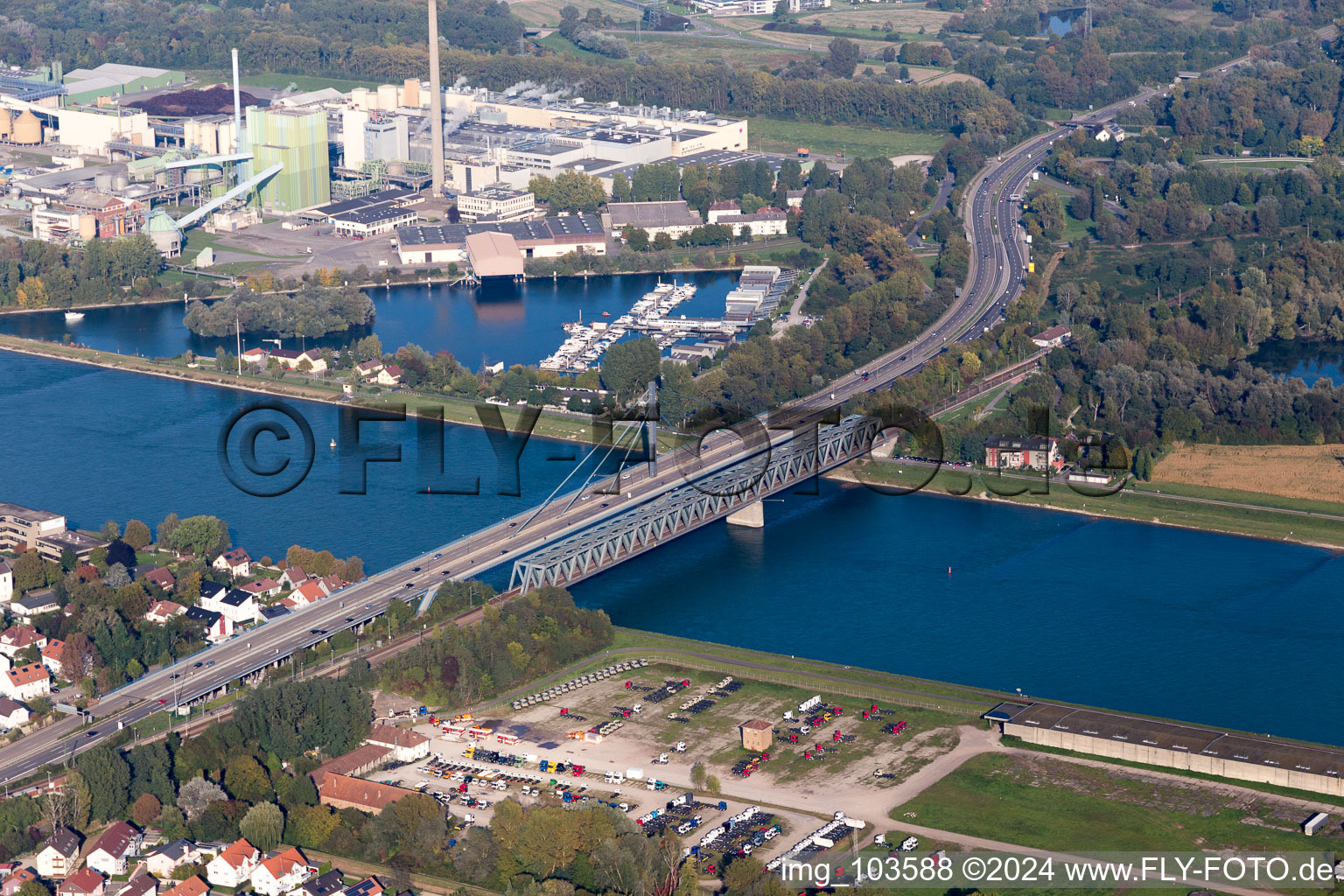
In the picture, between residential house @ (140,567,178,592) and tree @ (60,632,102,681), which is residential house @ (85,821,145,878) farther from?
residential house @ (140,567,178,592)

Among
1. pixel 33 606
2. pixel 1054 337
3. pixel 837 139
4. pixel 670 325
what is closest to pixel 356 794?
pixel 33 606

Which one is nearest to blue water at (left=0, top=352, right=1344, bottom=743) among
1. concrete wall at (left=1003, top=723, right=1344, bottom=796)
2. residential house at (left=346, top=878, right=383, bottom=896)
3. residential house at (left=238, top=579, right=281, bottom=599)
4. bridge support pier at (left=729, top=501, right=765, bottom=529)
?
bridge support pier at (left=729, top=501, right=765, bottom=529)

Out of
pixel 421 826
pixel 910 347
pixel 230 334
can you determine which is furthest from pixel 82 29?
pixel 421 826

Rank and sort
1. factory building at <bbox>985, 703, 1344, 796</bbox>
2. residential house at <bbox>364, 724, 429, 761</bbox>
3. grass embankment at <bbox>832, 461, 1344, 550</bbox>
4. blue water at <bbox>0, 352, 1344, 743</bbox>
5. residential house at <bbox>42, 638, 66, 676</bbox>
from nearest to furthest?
1. factory building at <bbox>985, 703, 1344, 796</bbox>
2. residential house at <bbox>364, 724, 429, 761</bbox>
3. residential house at <bbox>42, 638, 66, 676</bbox>
4. blue water at <bbox>0, 352, 1344, 743</bbox>
5. grass embankment at <bbox>832, 461, 1344, 550</bbox>

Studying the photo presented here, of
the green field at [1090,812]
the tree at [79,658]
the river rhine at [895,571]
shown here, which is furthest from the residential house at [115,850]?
the green field at [1090,812]

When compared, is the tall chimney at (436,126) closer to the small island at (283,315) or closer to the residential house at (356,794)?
the small island at (283,315)

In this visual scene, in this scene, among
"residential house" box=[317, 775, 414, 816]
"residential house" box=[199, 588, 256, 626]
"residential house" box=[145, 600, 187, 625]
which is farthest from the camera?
"residential house" box=[199, 588, 256, 626]
